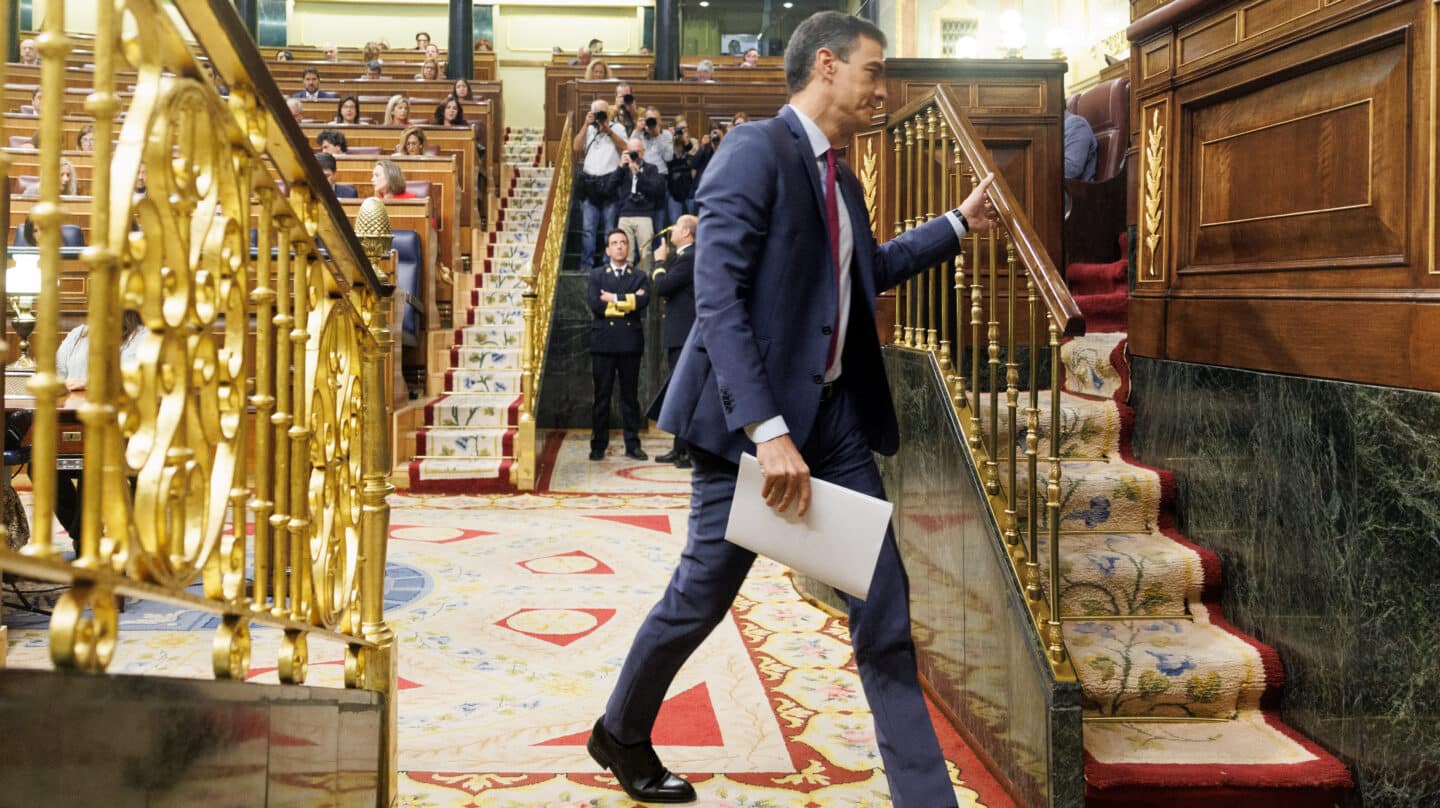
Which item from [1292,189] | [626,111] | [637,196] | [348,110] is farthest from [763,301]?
[348,110]

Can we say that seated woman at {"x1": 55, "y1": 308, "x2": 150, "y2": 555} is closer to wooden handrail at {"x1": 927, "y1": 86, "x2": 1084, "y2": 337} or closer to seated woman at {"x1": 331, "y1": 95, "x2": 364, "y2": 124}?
wooden handrail at {"x1": 927, "y1": 86, "x2": 1084, "y2": 337}

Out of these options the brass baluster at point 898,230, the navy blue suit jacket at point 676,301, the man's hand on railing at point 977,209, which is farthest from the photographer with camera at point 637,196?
the man's hand on railing at point 977,209

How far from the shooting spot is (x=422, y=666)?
127 inches

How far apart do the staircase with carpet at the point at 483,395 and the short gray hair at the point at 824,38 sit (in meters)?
4.53

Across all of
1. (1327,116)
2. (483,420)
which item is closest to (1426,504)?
(1327,116)

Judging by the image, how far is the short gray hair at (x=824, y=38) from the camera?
6.62 feet

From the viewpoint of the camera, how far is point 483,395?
282 inches

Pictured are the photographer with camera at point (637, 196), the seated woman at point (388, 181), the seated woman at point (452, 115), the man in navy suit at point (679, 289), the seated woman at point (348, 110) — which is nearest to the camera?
the man in navy suit at point (679, 289)

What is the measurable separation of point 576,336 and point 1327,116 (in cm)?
668

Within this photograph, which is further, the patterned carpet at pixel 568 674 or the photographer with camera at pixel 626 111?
the photographer with camera at pixel 626 111

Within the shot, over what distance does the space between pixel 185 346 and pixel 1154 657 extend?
2.19m

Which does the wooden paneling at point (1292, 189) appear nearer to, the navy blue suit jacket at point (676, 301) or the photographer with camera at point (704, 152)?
the navy blue suit jacket at point (676, 301)

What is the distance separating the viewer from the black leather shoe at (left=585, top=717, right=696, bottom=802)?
2.26m

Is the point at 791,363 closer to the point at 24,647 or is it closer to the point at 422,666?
the point at 422,666
